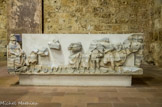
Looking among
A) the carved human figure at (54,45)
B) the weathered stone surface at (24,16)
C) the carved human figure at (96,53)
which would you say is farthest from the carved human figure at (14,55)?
the weathered stone surface at (24,16)

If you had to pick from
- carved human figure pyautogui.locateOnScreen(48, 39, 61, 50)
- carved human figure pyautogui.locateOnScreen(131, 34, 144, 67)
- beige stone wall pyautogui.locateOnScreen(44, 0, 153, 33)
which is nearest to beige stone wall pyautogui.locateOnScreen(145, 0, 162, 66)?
beige stone wall pyautogui.locateOnScreen(44, 0, 153, 33)

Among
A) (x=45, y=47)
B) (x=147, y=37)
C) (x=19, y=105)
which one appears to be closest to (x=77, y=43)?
(x=45, y=47)

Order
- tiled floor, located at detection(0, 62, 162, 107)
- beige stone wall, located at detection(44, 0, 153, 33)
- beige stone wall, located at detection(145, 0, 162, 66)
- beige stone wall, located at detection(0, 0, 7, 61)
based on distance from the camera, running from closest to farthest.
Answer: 1. tiled floor, located at detection(0, 62, 162, 107)
2. beige stone wall, located at detection(145, 0, 162, 66)
3. beige stone wall, located at detection(44, 0, 153, 33)
4. beige stone wall, located at detection(0, 0, 7, 61)

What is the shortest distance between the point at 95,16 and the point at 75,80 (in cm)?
394

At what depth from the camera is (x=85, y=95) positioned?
2533 millimetres

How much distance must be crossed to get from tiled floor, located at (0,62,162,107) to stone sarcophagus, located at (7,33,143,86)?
26cm

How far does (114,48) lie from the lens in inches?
116

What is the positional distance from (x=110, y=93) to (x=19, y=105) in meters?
1.49

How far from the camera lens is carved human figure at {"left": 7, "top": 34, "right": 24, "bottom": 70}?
9.66 ft

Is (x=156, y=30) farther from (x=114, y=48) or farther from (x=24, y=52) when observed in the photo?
(x=24, y=52)

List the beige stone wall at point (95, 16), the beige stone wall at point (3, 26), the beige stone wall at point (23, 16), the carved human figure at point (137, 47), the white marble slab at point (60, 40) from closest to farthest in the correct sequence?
the carved human figure at point (137, 47)
the white marble slab at point (60, 40)
the beige stone wall at point (23, 16)
the beige stone wall at point (95, 16)
the beige stone wall at point (3, 26)

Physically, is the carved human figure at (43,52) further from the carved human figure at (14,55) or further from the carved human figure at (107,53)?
the carved human figure at (107,53)

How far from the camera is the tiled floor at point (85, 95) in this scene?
220cm

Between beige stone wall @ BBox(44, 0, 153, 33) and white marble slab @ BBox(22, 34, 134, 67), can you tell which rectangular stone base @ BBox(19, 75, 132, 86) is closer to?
white marble slab @ BBox(22, 34, 134, 67)
